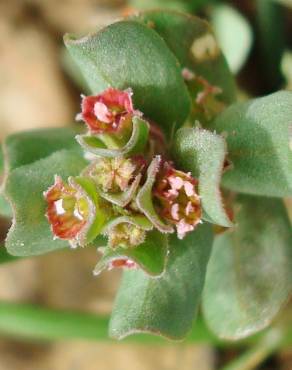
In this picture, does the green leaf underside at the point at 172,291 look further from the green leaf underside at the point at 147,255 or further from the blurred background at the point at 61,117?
the blurred background at the point at 61,117

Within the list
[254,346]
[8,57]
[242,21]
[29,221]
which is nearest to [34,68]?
[8,57]

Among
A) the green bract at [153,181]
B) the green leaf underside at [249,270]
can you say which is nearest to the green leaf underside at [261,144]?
the green bract at [153,181]

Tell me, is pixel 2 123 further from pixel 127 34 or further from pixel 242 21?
pixel 127 34

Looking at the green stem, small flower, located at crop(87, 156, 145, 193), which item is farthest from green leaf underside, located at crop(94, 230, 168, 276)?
the green stem

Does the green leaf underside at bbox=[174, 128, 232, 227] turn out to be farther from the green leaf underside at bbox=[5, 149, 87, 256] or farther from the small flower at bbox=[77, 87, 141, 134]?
the green leaf underside at bbox=[5, 149, 87, 256]

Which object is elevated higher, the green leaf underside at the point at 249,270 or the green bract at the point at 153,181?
the green bract at the point at 153,181
